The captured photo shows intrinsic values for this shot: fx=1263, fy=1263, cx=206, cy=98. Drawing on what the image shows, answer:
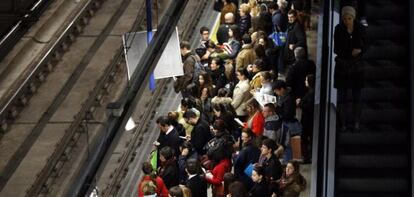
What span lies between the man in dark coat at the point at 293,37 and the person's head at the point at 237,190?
3.41 m

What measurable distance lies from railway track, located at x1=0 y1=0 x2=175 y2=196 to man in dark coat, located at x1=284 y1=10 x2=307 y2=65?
449cm

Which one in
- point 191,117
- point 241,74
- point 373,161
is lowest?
point 373,161

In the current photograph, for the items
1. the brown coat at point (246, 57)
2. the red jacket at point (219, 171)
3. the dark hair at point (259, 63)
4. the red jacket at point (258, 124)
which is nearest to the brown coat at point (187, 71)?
the brown coat at point (246, 57)

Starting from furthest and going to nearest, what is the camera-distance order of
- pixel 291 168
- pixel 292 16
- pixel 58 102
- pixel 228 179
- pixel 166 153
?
1. pixel 58 102
2. pixel 292 16
3. pixel 166 153
4. pixel 228 179
5. pixel 291 168

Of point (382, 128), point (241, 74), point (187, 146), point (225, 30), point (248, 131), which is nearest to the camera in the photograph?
point (382, 128)

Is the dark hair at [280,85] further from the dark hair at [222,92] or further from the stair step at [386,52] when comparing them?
the dark hair at [222,92]

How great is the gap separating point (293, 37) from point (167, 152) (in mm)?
2891

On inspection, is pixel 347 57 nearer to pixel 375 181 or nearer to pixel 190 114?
pixel 375 181

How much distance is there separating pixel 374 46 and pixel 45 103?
29.1 feet

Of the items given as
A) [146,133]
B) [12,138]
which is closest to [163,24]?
[146,133]

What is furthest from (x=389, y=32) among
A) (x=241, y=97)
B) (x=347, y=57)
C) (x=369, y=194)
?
(x=369, y=194)

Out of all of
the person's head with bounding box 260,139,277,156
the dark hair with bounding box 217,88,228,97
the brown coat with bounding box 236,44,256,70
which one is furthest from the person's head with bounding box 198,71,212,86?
the person's head with bounding box 260,139,277,156

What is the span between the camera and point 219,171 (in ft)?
53.9

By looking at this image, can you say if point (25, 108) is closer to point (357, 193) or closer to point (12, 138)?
point (12, 138)
